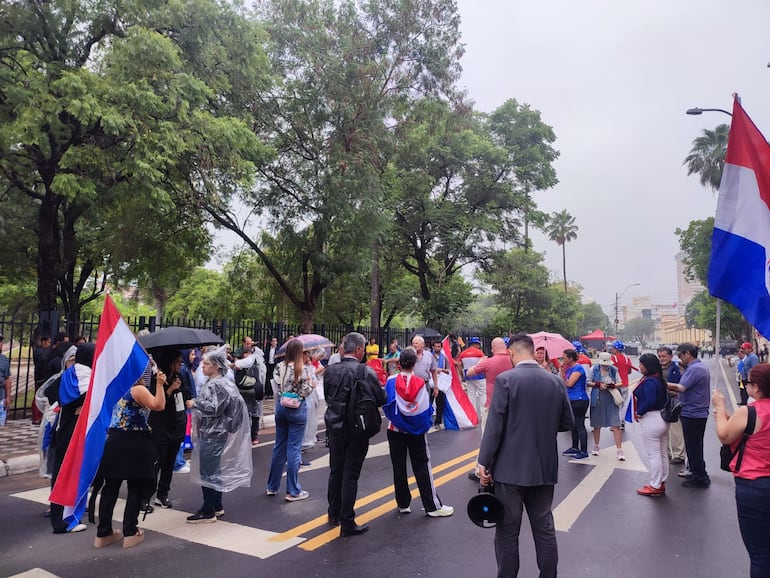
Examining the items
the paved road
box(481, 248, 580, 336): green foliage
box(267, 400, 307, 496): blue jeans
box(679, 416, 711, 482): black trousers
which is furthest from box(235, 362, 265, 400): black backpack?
box(481, 248, 580, 336): green foliage

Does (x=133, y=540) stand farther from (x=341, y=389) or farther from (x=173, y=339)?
(x=341, y=389)

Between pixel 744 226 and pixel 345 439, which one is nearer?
pixel 744 226

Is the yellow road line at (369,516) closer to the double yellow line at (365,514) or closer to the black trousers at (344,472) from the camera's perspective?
the double yellow line at (365,514)

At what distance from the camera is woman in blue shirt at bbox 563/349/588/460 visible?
323 inches

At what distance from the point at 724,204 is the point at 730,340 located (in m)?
81.2

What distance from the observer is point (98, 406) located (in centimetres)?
470

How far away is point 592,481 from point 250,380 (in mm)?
4992

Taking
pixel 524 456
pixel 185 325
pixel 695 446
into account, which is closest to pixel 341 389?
pixel 524 456

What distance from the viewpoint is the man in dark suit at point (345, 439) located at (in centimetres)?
508

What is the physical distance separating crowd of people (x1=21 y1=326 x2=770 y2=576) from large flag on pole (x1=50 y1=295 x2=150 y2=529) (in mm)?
123

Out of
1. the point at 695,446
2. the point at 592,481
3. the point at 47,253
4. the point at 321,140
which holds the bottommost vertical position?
the point at 592,481

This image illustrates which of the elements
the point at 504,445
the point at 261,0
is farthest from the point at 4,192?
the point at 504,445

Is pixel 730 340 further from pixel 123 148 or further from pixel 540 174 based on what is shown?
pixel 123 148

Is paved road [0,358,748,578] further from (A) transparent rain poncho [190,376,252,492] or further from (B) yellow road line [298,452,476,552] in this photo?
(A) transparent rain poncho [190,376,252,492]
